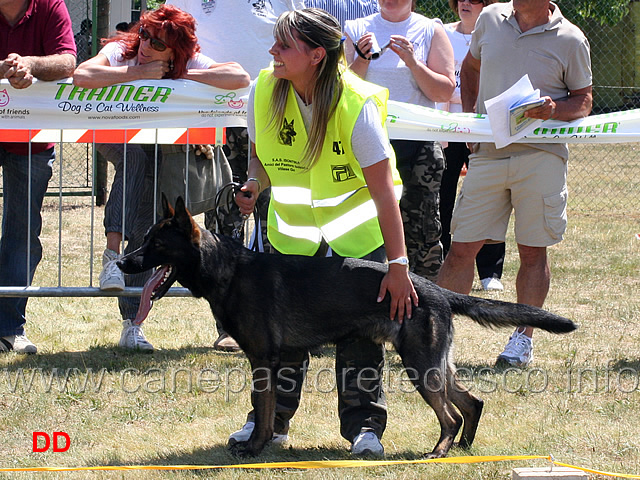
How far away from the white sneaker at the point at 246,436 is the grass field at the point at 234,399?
57 mm

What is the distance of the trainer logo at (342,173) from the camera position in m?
3.80

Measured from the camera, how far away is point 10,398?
4605 mm

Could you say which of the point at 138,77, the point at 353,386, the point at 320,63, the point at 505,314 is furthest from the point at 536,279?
the point at 138,77

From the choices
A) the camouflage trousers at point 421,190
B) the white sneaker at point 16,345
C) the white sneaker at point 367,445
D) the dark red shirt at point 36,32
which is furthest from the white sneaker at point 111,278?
the white sneaker at point 367,445

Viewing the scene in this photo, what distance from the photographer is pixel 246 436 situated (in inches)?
159

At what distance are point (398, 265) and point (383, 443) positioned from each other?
0.99 meters

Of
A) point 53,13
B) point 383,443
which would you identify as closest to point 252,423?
point 383,443

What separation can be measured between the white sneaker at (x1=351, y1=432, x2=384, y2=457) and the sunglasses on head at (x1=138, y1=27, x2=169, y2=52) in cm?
275

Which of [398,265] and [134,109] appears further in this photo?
[134,109]

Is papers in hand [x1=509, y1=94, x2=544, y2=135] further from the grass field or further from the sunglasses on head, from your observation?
the sunglasses on head

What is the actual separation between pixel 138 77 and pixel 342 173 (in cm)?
208

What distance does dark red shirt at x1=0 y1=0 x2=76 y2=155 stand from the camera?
5.27 metres

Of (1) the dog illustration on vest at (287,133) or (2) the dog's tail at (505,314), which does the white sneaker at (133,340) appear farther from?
(2) the dog's tail at (505,314)

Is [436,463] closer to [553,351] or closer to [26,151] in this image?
[553,351]
